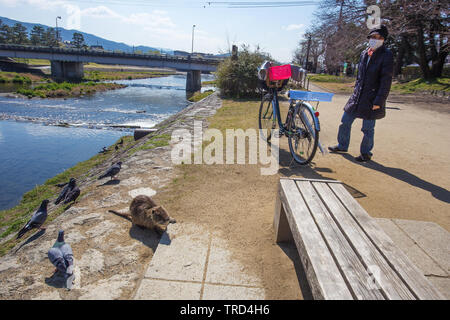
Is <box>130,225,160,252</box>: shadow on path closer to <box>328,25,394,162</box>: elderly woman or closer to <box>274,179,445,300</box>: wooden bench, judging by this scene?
<box>274,179,445,300</box>: wooden bench

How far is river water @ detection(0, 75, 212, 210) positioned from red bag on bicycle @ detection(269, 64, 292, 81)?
9092 millimetres

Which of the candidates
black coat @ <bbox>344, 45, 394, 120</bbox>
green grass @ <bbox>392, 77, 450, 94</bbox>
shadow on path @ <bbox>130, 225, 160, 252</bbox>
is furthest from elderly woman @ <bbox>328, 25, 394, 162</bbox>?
green grass @ <bbox>392, 77, 450, 94</bbox>

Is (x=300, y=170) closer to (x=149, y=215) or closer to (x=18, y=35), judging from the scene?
(x=149, y=215)

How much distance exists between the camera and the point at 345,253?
188 cm

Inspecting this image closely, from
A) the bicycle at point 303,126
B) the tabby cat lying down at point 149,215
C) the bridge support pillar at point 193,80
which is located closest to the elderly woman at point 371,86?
the bicycle at point 303,126

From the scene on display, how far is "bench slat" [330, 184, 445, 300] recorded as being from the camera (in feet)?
4.97

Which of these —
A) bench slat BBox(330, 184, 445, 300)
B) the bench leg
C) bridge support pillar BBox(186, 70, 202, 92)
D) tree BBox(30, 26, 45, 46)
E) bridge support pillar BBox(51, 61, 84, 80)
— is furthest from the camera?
tree BBox(30, 26, 45, 46)

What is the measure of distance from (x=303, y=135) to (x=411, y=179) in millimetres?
1759

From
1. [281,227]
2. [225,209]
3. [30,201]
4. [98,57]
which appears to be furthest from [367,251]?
[98,57]

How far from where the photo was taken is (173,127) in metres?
7.98

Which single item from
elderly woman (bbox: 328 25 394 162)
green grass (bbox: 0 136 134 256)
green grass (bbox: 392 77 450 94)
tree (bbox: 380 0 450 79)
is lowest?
green grass (bbox: 0 136 134 256)

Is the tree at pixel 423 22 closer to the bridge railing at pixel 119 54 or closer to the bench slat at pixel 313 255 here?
the bench slat at pixel 313 255

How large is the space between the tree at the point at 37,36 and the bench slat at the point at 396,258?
105197 mm
